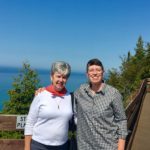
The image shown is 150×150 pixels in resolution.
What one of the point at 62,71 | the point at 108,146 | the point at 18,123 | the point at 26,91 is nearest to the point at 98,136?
the point at 108,146

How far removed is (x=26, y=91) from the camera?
1345 cm

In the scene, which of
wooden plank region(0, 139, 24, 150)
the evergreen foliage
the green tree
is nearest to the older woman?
wooden plank region(0, 139, 24, 150)

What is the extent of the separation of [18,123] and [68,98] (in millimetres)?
1356

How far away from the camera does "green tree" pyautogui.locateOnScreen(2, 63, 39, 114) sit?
13023 millimetres

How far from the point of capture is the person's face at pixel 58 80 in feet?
11.3

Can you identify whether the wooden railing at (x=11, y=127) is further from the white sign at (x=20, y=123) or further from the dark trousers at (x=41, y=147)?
the dark trousers at (x=41, y=147)

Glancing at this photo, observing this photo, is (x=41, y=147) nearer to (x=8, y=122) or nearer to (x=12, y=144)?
(x=8, y=122)

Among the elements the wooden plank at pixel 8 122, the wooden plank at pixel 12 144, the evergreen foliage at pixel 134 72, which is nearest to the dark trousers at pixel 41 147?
the wooden plank at pixel 8 122

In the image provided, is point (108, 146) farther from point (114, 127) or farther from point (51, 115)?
point (51, 115)

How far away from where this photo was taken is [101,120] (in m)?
3.33

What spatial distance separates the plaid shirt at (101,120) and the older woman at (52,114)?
6.4 inches

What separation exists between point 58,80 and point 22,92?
1029cm

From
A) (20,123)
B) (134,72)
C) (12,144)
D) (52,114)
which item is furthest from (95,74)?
(134,72)

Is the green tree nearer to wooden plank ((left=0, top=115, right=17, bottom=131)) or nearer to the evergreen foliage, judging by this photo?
wooden plank ((left=0, top=115, right=17, bottom=131))
